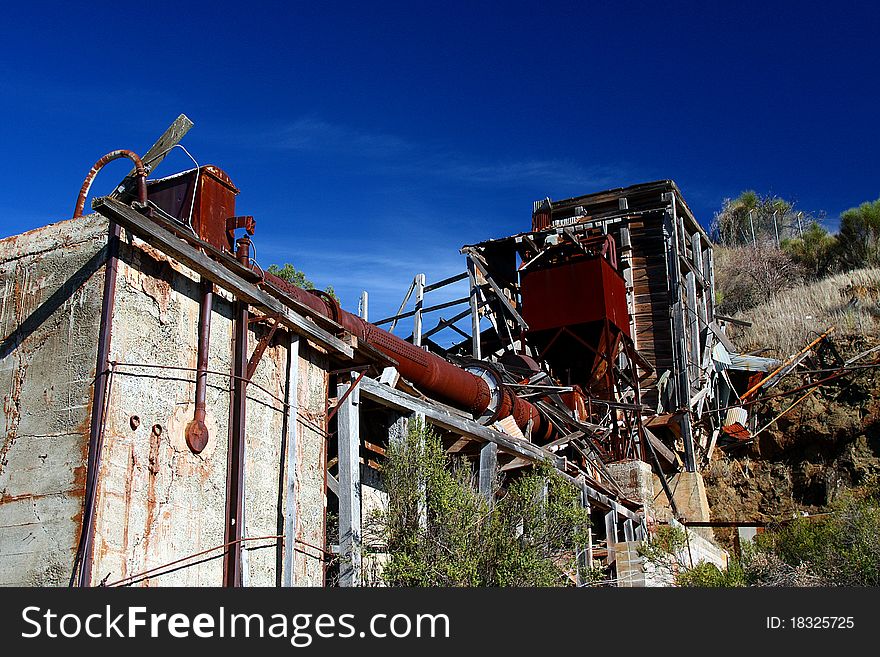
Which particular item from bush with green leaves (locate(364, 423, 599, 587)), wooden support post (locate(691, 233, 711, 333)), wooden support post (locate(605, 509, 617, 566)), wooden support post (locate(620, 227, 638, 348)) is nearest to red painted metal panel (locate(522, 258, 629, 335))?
wooden support post (locate(620, 227, 638, 348))

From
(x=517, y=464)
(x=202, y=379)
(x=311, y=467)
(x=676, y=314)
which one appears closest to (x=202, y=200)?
(x=202, y=379)

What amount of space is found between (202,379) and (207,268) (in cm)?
100

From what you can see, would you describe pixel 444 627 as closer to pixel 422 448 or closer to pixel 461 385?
pixel 422 448

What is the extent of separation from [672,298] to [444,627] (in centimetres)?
1737

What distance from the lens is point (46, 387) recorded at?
7758mm

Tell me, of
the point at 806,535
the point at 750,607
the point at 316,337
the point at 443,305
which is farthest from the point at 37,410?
the point at 443,305

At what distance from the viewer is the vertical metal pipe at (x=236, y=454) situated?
8227 mm

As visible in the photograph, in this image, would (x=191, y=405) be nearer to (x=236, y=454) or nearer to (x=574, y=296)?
(x=236, y=454)

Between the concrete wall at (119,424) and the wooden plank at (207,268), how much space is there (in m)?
0.23

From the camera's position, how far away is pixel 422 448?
973 cm

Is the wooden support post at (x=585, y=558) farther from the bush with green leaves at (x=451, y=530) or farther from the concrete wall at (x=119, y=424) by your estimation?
the concrete wall at (x=119, y=424)

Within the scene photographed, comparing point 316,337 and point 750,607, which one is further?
point 316,337

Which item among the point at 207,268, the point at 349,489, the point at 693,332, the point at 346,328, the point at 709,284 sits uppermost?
the point at 709,284

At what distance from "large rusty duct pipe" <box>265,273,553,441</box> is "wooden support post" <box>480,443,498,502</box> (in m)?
0.91
